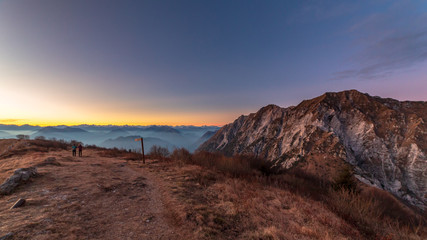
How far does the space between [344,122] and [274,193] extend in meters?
81.7

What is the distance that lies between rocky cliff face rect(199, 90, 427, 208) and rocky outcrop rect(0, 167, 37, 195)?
3616 centimetres

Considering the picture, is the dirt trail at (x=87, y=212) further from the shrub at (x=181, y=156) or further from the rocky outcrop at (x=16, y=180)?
the shrub at (x=181, y=156)

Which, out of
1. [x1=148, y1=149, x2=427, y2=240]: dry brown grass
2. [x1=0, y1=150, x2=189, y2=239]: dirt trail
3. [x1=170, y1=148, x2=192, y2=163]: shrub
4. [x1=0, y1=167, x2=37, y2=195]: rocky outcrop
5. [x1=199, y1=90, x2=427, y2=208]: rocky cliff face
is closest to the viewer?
[x1=0, y1=150, x2=189, y2=239]: dirt trail

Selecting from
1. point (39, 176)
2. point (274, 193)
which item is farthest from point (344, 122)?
point (39, 176)

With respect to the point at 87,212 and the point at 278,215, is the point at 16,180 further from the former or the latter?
the point at 278,215

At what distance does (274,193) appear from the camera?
848 cm

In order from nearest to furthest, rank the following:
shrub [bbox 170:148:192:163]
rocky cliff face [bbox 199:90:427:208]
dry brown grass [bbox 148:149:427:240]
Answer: dry brown grass [bbox 148:149:427:240] → shrub [bbox 170:148:192:163] → rocky cliff face [bbox 199:90:427:208]

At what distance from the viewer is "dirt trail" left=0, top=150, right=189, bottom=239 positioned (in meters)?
4.38

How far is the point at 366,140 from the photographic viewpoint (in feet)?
195

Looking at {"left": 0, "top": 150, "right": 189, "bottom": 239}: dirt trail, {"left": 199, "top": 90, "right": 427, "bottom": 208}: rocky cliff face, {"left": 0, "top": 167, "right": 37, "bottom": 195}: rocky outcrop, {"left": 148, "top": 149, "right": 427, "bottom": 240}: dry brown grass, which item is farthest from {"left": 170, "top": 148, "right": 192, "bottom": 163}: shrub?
{"left": 199, "top": 90, "right": 427, "bottom": 208}: rocky cliff face

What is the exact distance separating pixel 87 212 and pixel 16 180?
546cm

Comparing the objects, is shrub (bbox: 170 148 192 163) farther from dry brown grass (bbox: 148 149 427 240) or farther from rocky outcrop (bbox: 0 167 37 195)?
rocky outcrop (bbox: 0 167 37 195)

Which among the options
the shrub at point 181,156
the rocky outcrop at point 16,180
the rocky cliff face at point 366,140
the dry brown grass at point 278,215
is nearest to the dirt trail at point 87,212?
the rocky outcrop at point 16,180

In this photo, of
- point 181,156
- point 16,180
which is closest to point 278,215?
point 16,180
